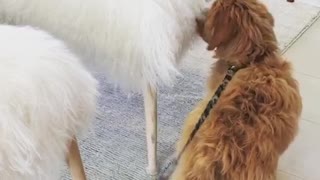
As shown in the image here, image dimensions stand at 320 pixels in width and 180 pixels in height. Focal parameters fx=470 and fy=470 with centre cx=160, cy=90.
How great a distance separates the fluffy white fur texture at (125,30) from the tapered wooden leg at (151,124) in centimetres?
5

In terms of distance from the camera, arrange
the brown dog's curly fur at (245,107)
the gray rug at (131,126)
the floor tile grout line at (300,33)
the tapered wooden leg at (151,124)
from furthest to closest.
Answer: the floor tile grout line at (300,33)
the gray rug at (131,126)
the tapered wooden leg at (151,124)
the brown dog's curly fur at (245,107)

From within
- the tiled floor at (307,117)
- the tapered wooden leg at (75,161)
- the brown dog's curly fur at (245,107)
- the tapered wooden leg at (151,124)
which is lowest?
the tiled floor at (307,117)

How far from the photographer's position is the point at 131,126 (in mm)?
1534

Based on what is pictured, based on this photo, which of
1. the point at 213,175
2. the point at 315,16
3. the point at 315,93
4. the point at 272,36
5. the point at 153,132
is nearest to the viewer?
the point at 213,175

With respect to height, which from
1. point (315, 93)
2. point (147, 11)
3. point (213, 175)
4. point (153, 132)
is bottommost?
point (315, 93)

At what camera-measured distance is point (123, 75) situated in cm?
116

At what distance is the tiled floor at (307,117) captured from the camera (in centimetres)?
140

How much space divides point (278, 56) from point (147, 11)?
318mm

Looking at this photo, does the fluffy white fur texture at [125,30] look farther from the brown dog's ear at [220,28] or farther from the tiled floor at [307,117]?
the tiled floor at [307,117]

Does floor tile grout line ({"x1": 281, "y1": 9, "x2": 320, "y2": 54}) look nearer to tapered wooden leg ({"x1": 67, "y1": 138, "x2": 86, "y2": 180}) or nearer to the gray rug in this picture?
the gray rug

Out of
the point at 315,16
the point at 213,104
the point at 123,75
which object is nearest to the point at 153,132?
the point at 123,75

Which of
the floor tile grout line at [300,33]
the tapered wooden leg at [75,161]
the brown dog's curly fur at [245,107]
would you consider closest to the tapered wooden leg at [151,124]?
the brown dog's curly fur at [245,107]

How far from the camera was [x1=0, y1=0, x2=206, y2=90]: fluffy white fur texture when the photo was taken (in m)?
1.08

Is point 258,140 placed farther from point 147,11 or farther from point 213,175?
point 147,11
